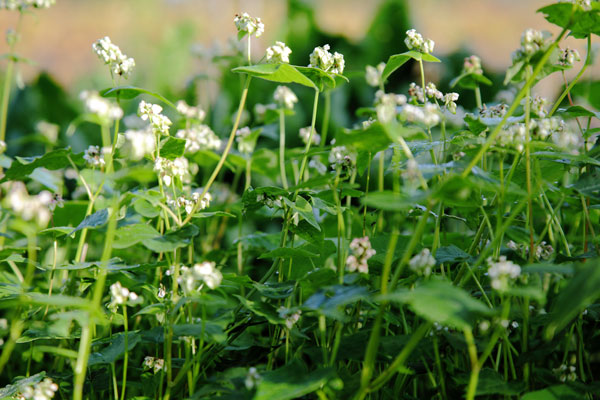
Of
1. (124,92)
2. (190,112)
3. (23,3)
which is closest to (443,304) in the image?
(124,92)

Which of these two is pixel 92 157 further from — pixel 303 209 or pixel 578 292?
pixel 578 292

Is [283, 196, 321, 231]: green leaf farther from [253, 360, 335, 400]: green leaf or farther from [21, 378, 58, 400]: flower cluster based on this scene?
[21, 378, 58, 400]: flower cluster

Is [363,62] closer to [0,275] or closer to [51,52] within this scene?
[0,275]

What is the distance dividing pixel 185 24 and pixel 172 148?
124 inches

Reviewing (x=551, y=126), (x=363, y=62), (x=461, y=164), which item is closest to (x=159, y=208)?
(x=461, y=164)

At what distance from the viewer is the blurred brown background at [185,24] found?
13.5ft

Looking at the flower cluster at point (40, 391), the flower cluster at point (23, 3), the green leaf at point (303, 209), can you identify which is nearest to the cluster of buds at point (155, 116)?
the green leaf at point (303, 209)

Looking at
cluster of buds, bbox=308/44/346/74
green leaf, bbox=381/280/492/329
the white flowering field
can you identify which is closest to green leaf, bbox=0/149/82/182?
the white flowering field

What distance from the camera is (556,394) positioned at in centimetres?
82

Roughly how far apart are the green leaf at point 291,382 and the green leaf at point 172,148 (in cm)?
50

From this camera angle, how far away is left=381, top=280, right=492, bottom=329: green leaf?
25.3 inches

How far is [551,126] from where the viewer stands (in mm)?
953

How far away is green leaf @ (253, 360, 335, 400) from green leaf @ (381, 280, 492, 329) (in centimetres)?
18

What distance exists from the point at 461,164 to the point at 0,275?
1156mm
